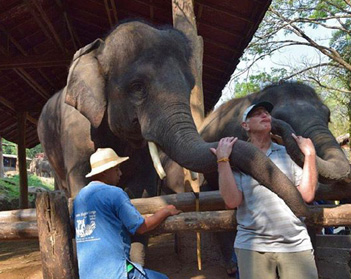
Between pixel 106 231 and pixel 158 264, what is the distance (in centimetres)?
312

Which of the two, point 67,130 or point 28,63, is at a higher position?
point 28,63

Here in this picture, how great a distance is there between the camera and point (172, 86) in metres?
3.39

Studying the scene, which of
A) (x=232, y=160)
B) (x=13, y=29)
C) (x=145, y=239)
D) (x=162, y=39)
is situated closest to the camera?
(x=232, y=160)

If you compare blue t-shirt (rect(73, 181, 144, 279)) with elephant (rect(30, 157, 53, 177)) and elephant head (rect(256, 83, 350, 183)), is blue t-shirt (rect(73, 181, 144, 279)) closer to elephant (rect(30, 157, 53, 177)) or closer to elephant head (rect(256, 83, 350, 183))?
elephant head (rect(256, 83, 350, 183))

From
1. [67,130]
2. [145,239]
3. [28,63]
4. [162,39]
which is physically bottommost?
[145,239]

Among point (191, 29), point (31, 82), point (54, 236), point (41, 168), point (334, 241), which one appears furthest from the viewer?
point (41, 168)

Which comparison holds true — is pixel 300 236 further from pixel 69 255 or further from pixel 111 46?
pixel 111 46

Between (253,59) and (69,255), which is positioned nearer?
(69,255)

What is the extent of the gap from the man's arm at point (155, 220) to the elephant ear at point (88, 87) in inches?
53.1

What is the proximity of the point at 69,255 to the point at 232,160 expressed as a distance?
4.13 ft

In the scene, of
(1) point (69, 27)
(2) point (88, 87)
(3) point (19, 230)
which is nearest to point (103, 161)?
(3) point (19, 230)

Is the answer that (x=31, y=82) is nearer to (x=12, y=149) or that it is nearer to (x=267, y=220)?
(x=267, y=220)

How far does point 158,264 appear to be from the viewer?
5301mm

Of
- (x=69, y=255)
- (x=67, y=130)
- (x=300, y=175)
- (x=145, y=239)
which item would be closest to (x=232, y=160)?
(x=300, y=175)
